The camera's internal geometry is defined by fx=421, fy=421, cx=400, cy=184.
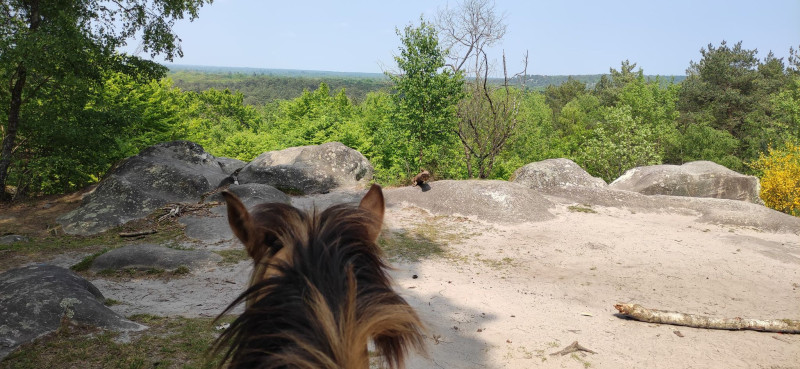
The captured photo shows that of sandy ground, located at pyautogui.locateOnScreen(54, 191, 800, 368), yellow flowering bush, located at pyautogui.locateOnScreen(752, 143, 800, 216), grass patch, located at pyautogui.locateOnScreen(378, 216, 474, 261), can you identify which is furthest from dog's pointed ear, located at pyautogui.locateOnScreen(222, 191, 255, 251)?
yellow flowering bush, located at pyautogui.locateOnScreen(752, 143, 800, 216)

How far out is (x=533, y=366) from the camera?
5.04 meters

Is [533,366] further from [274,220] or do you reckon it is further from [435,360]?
[274,220]

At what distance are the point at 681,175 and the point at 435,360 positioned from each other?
1568cm

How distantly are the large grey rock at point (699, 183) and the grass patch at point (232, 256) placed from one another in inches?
592

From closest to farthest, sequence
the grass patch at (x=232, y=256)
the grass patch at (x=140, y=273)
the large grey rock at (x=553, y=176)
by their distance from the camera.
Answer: the grass patch at (x=140, y=273), the grass patch at (x=232, y=256), the large grey rock at (x=553, y=176)

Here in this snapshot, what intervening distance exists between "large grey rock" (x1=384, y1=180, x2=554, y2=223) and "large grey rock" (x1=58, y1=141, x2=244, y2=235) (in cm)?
627

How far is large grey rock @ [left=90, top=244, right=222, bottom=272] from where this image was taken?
25.4ft

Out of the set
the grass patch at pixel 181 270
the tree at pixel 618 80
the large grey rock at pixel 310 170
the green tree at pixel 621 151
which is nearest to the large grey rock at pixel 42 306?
the grass patch at pixel 181 270

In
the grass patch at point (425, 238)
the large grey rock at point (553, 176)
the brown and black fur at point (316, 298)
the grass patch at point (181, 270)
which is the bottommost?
the grass patch at point (425, 238)

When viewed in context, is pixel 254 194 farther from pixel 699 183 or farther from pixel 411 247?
pixel 699 183

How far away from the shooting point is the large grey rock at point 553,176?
15.8 metres

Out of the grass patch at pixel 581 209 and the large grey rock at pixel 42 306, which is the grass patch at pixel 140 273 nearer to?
the large grey rock at pixel 42 306

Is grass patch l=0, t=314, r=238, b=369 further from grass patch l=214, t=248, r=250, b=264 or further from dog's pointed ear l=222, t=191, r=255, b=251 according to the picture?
grass patch l=214, t=248, r=250, b=264

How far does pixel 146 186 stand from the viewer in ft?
39.5
